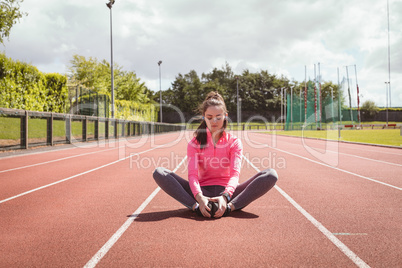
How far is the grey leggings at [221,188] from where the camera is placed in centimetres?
459

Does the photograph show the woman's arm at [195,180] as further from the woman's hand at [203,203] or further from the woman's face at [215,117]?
the woman's face at [215,117]

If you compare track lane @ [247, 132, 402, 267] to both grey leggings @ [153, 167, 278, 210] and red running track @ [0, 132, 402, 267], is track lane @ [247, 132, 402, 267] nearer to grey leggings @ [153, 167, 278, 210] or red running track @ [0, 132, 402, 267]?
red running track @ [0, 132, 402, 267]

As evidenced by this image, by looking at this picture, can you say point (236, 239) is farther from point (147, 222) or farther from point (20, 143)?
point (20, 143)

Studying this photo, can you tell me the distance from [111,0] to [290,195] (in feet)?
83.4

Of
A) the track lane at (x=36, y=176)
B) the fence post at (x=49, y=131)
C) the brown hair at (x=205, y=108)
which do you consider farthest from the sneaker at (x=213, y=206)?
the fence post at (x=49, y=131)

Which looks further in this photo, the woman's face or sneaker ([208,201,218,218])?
the woman's face

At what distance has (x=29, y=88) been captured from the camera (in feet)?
65.9

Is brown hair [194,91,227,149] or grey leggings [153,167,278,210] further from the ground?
brown hair [194,91,227,149]

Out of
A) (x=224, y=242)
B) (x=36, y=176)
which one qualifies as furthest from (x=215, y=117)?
(x=36, y=176)

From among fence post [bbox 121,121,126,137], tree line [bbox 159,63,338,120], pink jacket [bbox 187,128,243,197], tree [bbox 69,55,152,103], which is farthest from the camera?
tree line [bbox 159,63,338,120]

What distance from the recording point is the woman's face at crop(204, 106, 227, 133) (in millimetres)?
4590

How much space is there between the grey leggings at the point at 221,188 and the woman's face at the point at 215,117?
32.9 inches

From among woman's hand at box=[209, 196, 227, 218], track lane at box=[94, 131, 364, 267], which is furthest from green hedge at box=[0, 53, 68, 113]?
woman's hand at box=[209, 196, 227, 218]

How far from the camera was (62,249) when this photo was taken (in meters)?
3.42
